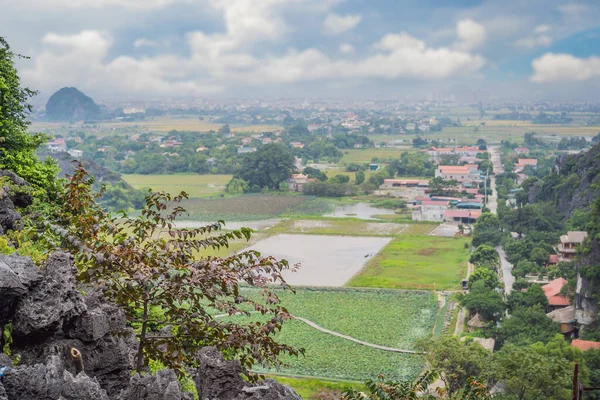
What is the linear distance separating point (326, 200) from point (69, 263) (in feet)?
109

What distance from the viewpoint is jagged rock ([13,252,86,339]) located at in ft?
10.9

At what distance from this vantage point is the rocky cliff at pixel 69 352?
301 cm

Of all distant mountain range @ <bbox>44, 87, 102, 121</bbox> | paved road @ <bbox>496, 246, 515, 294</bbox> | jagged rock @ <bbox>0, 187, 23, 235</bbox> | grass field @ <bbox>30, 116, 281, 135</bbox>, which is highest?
distant mountain range @ <bbox>44, 87, 102, 121</bbox>

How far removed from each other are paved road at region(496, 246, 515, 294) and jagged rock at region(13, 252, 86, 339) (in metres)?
16.3

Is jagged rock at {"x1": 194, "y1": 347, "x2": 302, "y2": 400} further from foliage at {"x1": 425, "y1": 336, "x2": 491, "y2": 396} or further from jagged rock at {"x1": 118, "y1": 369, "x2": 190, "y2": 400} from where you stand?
foliage at {"x1": 425, "y1": 336, "x2": 491, "y2": 396}

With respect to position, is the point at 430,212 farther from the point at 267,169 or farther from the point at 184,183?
the point at 184,183

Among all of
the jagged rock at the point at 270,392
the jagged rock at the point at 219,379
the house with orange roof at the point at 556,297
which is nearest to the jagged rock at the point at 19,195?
the jagged rock at the point at 219,379

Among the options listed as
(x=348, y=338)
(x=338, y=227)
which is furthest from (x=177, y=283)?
(x=338, y=227)

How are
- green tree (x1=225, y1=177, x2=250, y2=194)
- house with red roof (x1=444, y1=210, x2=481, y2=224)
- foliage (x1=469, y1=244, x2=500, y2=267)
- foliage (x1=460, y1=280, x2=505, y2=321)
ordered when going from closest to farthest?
foliage (x1=460, y1=280, x2=505, y2=321), foliage (x1=469, y1=244, x2=500, y2=267), house with red roof (x1=444, y1=210, x2=481, y2=224), green tree (x1=225, y1=177, x2=250, y2=194)

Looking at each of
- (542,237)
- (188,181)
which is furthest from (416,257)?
(188,181)

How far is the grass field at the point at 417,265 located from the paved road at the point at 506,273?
3.76ft

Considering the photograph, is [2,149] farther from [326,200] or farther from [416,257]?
[326,200]

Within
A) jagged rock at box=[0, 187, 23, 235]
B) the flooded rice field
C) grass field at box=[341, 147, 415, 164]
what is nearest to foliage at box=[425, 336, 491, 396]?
jagged rock at box=[0, 187, 23, 235]

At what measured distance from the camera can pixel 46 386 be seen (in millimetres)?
3006
